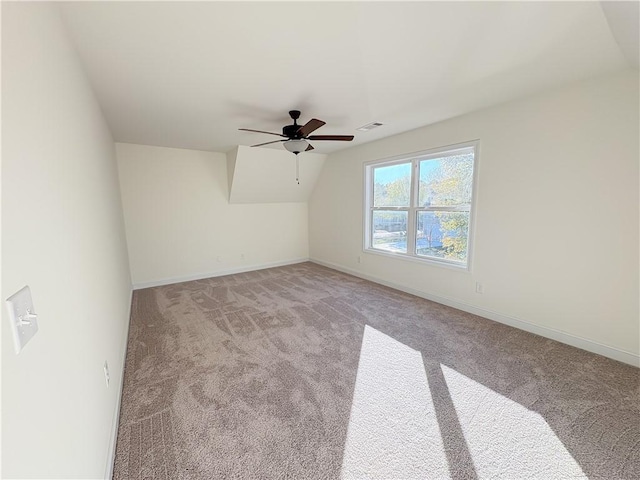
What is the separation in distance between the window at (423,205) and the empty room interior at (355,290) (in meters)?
0.04

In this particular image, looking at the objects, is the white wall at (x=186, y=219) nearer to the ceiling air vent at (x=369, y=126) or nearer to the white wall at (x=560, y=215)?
the ceiling air vent at (x=369, y=126)

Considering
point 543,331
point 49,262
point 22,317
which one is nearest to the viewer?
point 22,317

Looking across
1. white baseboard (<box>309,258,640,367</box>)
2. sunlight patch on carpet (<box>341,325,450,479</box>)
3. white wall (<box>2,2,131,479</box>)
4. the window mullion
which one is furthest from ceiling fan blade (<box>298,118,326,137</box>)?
white baseboard (<box>309,258,640,367</box>)

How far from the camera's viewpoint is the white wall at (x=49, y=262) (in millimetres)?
685

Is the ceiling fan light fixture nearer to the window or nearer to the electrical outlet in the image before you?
the window

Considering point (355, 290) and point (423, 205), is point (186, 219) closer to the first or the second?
point (355, 290)

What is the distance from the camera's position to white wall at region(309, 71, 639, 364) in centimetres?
224

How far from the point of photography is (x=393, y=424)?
5.65ft

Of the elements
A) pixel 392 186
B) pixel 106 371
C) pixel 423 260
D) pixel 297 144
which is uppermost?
pixel 297 144

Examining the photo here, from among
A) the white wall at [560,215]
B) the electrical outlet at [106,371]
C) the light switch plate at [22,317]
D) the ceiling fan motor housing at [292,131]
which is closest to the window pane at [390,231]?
the white wall at [560,215]

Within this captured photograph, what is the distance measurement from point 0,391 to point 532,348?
131 inches

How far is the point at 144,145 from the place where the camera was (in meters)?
4.25

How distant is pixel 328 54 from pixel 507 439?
2659mm

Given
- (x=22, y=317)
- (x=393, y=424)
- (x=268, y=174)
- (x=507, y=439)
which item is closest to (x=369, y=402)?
(x=393, y=424)
